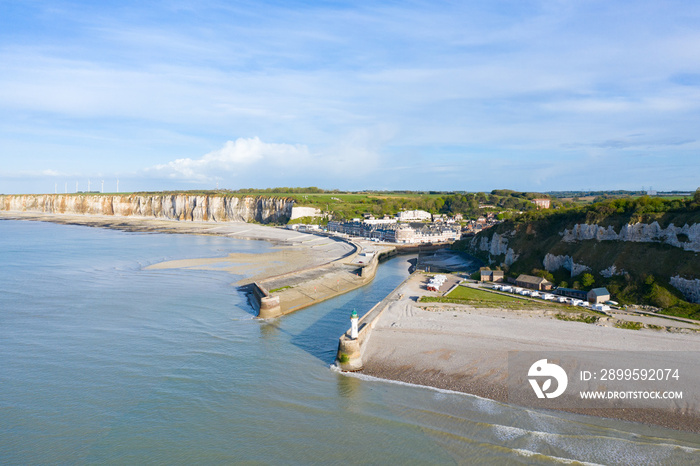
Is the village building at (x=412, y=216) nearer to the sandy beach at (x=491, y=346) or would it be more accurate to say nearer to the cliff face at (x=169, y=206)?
the cliff face at (x=169, y=206)

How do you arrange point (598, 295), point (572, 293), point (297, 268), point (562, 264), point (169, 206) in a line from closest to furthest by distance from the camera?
point (598, 295) → point (572, 293) → point (562, 264) → point (297, 268) → point (169, 206)

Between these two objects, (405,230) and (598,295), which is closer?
(598,295)

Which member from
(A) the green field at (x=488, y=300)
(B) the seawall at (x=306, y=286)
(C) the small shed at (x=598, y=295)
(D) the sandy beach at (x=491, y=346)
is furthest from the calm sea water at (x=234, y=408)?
(C) the small shed at (x=598, y=295)

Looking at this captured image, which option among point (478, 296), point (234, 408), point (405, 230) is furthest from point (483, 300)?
point (405, 230)

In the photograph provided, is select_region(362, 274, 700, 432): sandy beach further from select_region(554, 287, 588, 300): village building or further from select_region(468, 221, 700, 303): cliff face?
select_region(468, 221, 700, 303): cliff face

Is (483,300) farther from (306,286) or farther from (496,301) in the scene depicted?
(306,286)

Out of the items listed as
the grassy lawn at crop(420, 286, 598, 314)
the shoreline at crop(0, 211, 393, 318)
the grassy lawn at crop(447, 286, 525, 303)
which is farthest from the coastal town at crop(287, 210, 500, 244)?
the grassy lawn at crop(420, 286, 598, 314)

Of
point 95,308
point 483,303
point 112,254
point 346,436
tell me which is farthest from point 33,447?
point 112,254
